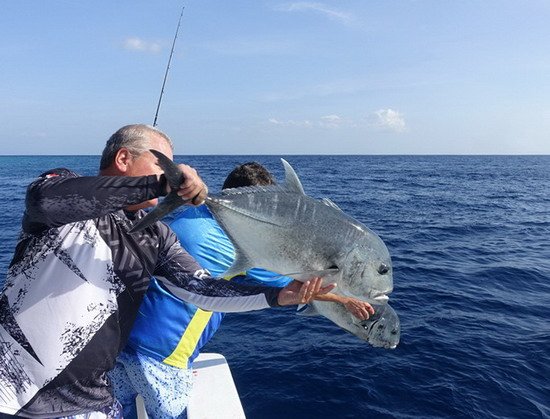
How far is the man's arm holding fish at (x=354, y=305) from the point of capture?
126 inches

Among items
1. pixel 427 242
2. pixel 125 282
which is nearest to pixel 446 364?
pixel 125 282

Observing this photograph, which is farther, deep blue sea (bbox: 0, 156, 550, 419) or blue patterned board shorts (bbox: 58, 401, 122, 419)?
deep blue sea (bbox: 0, 156, 550, 419)

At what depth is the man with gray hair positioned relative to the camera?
2266 millimetres

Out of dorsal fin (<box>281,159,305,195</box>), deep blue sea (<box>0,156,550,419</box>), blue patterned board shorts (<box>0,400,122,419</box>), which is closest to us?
blue patterned board shorts (<box>0,400,122,419</box>)

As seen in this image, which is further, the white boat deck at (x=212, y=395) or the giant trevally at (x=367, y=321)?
the white boat deck at (x=212, y=395)

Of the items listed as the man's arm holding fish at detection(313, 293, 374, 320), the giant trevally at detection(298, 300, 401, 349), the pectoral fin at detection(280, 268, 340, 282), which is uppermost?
the pectoral fin at detection(280, 268, 340, 282)

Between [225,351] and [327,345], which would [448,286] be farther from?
[225,351]

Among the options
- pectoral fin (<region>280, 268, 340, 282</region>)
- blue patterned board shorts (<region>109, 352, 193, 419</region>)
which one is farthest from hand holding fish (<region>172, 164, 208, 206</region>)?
blue patterned board shorts (<region>109, 352, 193, 419</region>)

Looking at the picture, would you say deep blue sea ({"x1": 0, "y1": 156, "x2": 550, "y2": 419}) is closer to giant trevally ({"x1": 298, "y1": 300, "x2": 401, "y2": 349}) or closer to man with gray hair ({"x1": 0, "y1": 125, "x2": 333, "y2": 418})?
giant trevally ({"x1": 298, "y1": 300, "x2": 401, "y2": 349})

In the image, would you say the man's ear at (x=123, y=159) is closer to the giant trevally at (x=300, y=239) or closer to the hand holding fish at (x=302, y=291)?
the giant trevally at (x=300, y=239)

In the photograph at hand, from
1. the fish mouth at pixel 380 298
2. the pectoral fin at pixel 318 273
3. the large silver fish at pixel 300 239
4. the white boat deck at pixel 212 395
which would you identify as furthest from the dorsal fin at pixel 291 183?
the white boat deck at pixel 212 395

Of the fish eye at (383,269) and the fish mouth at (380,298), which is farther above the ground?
the fish eye at (383,269)

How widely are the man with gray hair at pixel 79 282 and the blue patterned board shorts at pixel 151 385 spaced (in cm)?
50

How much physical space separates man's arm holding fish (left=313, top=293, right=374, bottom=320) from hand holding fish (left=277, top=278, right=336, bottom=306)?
0.23m
